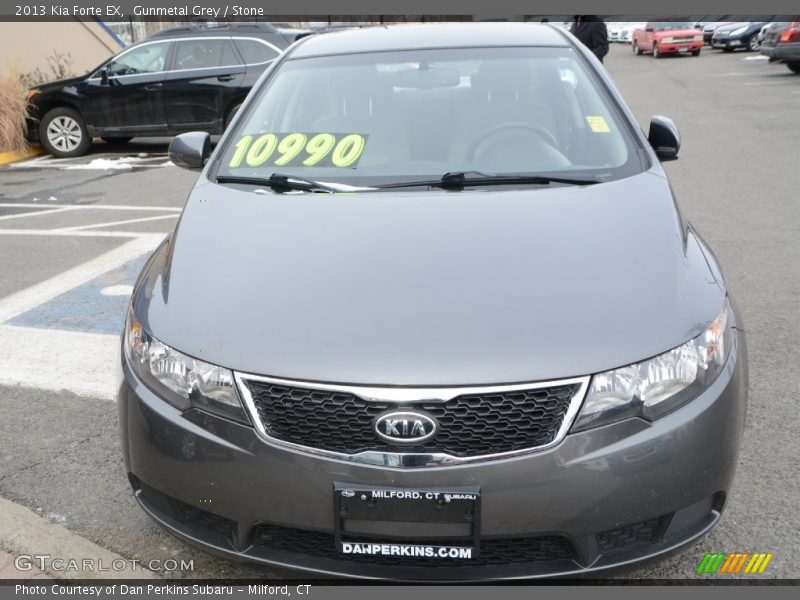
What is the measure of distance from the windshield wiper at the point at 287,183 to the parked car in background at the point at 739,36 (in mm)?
29256

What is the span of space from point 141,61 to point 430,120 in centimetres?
1008

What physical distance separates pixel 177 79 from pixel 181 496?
10.9 m

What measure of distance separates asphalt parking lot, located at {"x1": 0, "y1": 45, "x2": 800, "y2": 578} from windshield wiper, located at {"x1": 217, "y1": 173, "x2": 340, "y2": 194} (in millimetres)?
1254

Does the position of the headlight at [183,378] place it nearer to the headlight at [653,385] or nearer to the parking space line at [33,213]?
the headlight at [653,385]

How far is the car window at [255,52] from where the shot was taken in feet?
40.3

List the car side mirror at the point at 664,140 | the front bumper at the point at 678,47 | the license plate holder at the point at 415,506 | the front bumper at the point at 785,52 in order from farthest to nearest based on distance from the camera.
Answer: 1. the front bumper at the point at 678,47
2. the front bumper at the point at 785,52
3. the car side mirror at the point at 664,140
4. the license plate holder at the point at 415,506

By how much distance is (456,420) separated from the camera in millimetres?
2152

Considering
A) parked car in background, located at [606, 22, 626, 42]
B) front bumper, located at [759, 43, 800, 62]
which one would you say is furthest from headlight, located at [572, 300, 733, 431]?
parked car in background, located at [606, 22, 626, 42]

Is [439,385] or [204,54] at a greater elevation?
[439,385]

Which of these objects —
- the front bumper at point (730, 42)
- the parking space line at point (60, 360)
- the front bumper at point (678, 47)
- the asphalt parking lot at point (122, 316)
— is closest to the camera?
the asphalt parking lot at point (122, 316)

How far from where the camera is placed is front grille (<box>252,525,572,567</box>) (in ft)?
7.24

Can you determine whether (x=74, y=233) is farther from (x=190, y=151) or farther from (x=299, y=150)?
(x=299, y=150)

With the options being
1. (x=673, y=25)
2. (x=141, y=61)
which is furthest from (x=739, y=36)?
(x=141, y=61)

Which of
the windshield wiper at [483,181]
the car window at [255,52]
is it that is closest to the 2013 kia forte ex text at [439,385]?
the windshield wiper at [483,181]
